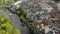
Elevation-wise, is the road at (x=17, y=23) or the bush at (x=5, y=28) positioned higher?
the bush at (x=5, y=28)

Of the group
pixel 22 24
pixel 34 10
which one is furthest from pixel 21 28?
pixel 34 10

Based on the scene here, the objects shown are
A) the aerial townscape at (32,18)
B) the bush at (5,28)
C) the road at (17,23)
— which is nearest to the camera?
the bush at (5,28)

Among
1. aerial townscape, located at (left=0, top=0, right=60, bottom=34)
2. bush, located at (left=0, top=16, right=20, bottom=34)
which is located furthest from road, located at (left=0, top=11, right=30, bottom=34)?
bush, located at (left=0, top=16, right=20, bottom=34)

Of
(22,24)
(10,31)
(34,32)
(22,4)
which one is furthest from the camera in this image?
(22,4)

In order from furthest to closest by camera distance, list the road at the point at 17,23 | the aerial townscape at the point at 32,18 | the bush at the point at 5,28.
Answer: the road at the point at 17,23 → the aerial townscape at the point at 32,18 → the bush at the point at 5,28

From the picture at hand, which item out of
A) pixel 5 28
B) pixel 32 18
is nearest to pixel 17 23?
pixel 32 18

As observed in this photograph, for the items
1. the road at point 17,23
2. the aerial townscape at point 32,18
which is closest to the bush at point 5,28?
the aerial townscape at point 32,18

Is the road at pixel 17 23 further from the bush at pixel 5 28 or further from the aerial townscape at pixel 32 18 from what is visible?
the bush at pixel 5 28

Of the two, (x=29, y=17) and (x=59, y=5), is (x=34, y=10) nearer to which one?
(x=29, y=17)

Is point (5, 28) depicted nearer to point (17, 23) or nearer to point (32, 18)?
point (32, 18)
